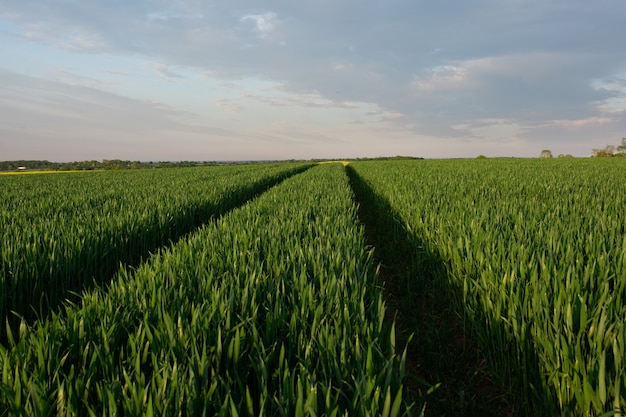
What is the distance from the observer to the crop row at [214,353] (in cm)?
125

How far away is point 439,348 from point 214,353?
8.03ft

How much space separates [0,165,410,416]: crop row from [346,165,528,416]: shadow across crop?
0.37m

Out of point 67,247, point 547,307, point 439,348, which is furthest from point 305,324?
point 67,247

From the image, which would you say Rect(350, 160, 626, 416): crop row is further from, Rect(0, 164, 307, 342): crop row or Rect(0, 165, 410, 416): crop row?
Rect(0, 164, 307, 342): crop row

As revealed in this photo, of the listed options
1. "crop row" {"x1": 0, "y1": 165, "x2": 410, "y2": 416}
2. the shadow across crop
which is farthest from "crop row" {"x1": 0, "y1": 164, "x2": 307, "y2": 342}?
the shadow across crop

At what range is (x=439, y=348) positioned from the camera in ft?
10.7

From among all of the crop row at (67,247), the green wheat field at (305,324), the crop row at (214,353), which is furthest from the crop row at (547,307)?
the crop row at (67,247)

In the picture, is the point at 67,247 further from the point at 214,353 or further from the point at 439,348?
the point at 439,348

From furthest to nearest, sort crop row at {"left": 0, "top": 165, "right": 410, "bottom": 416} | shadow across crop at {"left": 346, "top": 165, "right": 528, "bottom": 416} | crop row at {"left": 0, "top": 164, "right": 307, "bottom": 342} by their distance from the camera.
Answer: crop row at {"left": 0, "top": 164, "right": 307, "bottom": 342}
shadow across crop at {"left": 346, "top": 165, "right": 528, "bottom": 416}
crop row at {"left": 0, "top": 165, "right": 410, "bottom": 416}

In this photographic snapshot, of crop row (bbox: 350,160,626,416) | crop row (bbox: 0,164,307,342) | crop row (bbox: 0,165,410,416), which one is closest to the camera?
crop row (bbox: 0,165,410,416)

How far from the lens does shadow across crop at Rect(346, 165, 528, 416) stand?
2.58 m

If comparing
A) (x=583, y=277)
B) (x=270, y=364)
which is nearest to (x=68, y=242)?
(x=270, y=364)

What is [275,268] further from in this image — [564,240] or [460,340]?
[564,240]

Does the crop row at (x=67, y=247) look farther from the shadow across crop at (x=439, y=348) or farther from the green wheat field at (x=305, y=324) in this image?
the shadow across crop at (x=439, y=348)
